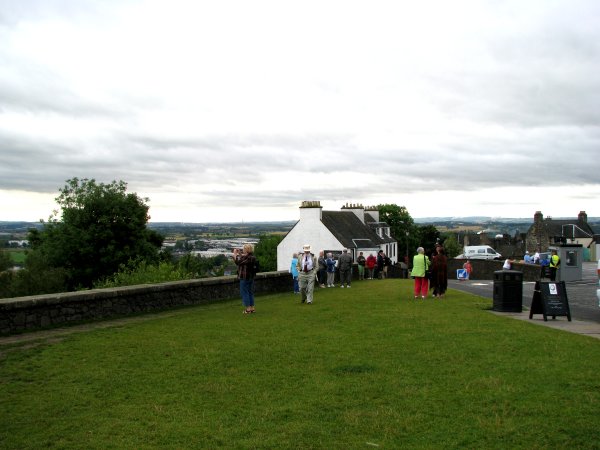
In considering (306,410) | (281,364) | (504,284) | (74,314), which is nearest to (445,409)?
(306,410)

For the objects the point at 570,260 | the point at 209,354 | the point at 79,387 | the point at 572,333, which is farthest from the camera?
the point at 570,260

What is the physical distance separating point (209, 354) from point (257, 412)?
319cm

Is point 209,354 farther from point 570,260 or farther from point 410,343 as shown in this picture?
point 570,260

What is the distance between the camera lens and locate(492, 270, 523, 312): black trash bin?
15.8 m

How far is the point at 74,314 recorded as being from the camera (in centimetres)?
1302

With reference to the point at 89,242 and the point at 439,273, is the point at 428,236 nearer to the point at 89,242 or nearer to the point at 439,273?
the point at 89,242

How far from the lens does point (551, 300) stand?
1399 cm

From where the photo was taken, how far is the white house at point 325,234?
58.1 meters

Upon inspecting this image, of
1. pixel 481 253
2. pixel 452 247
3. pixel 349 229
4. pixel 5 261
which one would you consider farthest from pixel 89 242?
pixel 452 247

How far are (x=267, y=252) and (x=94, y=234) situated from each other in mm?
44948

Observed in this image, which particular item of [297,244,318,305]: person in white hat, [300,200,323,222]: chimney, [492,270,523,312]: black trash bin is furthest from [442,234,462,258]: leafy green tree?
[492,270,523,312]: black trash bin

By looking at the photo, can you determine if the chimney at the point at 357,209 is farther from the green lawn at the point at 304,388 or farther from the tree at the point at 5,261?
the green lawn at the point at 304,388

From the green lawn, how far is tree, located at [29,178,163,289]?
41.4 metres

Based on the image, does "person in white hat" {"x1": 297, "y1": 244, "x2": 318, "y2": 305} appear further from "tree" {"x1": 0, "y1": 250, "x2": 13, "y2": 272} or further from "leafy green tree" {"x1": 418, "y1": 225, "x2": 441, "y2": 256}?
"leafy green tree" {"x1": 418, "y1": 225, "x2": 441, "y2": 256}
